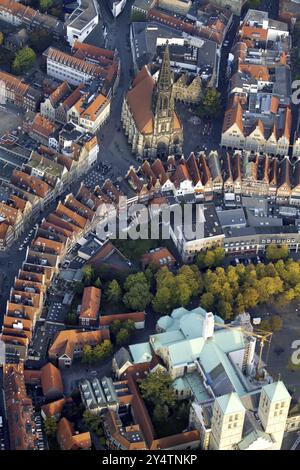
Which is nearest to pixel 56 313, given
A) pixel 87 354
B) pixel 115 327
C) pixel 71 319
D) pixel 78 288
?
pixel 71 319

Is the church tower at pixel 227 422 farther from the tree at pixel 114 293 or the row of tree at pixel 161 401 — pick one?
the tree at pixel 114 293

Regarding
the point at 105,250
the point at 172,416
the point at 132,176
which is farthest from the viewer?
the point at 132,176

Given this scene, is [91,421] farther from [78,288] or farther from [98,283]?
[98,283]

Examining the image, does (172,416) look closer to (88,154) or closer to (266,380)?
(266,380)

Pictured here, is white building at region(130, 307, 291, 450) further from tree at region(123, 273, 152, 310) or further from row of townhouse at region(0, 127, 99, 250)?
row of townhouse at region(0, 127, 99, 250)

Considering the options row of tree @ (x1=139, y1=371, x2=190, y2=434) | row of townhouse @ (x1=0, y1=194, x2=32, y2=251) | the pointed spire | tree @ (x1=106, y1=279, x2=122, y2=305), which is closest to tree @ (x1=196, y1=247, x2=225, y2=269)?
tree @ (x1=106, y1=279, x2=122, y2=305)
